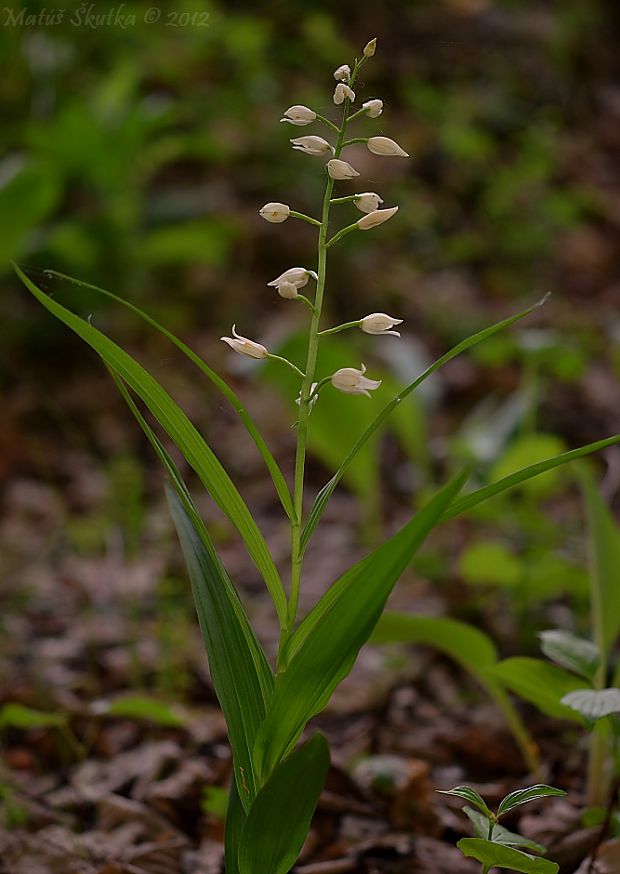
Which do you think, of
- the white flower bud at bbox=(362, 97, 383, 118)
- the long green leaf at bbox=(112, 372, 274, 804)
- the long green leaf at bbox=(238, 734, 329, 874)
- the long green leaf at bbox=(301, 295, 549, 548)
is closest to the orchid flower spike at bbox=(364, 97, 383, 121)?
the white flower bud at bbox=(362, 97, 383, 118)

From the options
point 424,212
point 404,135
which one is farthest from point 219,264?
point 404,135

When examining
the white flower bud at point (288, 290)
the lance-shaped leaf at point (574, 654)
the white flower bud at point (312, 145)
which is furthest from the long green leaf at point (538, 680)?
the white flower bud at point (312, 145)

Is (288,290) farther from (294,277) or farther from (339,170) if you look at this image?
(339,170)

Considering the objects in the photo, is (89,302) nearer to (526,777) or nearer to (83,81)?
(83,81)

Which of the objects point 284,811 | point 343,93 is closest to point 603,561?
point 284,811

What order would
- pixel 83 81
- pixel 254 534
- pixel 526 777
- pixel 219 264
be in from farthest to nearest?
pixel 83 81, pixel 219 264, pixel 526 777, pixel 254 534

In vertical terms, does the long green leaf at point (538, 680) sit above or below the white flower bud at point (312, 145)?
below

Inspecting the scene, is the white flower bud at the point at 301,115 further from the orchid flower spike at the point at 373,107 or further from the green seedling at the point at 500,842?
the green seedling at the point at 500,842

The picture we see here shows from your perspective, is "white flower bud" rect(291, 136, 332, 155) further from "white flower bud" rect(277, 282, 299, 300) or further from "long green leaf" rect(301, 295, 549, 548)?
"long green leaf" rect(301, 295, 549, 548)
